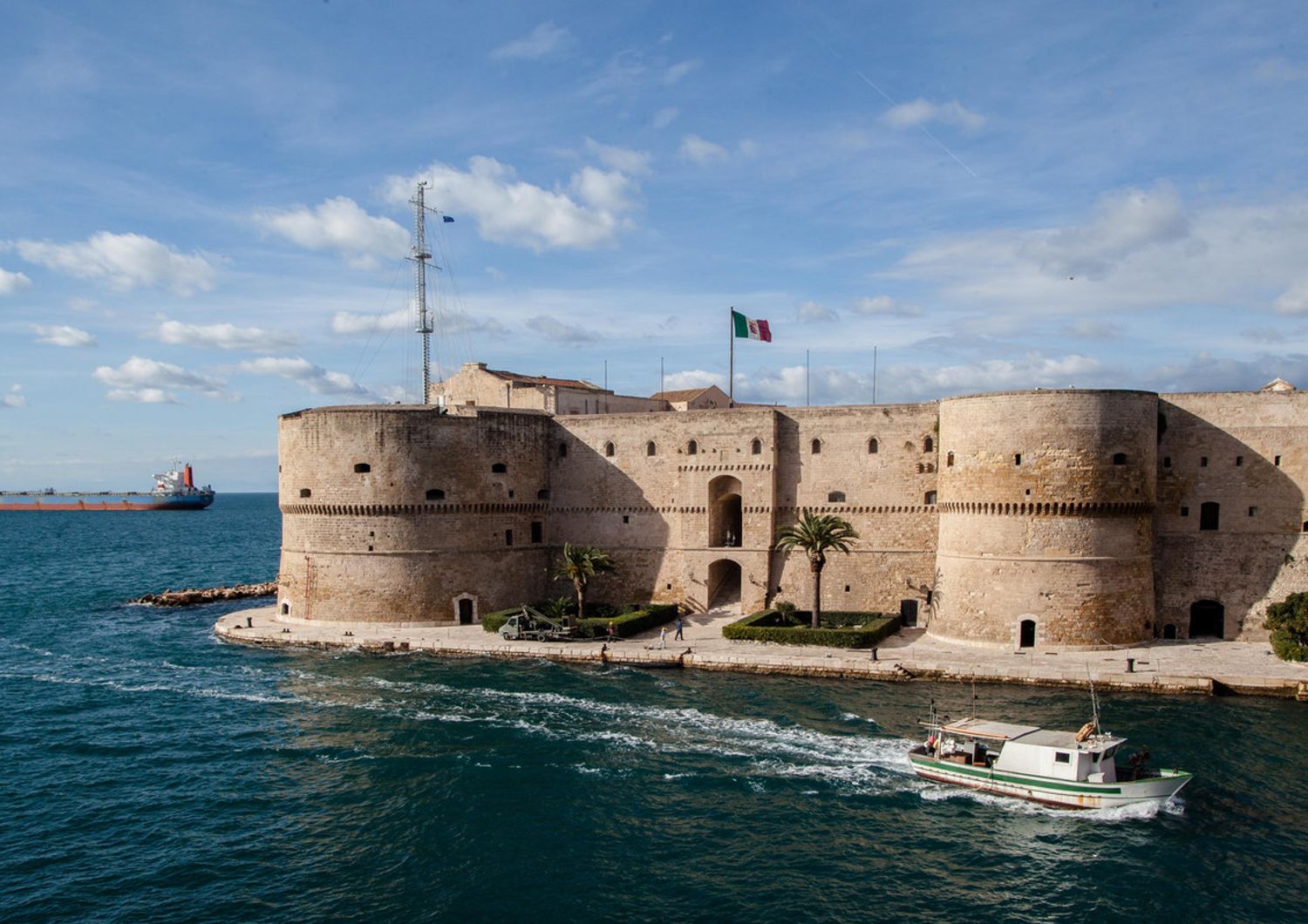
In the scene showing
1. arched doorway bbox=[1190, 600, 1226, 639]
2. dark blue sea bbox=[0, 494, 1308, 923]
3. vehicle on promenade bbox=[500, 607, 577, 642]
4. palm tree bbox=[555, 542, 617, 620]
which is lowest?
dark blue sea bbox=[0, 494, 1308, 923]

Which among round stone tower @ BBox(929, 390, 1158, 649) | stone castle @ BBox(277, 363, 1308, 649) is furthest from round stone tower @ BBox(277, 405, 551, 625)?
round stone tower @ BBox(929, 390, 1158, 649)

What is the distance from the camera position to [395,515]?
149 ft

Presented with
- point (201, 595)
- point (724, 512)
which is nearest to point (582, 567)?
point (724, 512)

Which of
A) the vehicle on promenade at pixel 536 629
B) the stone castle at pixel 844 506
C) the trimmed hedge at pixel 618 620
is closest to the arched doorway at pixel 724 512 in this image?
the stone castle at pixel 844 506

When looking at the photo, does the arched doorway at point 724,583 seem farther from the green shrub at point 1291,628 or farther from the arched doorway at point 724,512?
the green shrub at point 1291,628

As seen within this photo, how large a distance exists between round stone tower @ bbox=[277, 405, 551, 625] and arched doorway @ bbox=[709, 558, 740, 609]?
9969mm

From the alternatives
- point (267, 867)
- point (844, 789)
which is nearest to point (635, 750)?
point (844, 789)

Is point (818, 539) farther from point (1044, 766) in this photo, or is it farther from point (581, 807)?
point (581, 807)

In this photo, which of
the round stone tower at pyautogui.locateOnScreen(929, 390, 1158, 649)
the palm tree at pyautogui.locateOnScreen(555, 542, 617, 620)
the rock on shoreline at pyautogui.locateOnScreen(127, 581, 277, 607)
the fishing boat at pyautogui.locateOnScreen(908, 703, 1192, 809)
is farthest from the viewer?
the rock on shoreline at pyautogui.locateOnScreen(127, 581, 277, 607)

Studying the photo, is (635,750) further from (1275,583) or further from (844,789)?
(1275,583)

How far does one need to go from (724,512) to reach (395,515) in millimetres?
16167

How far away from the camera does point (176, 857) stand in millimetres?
22359

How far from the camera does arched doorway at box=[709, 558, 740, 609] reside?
1853 inches

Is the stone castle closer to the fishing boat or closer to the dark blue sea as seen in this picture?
the dark blue sea
